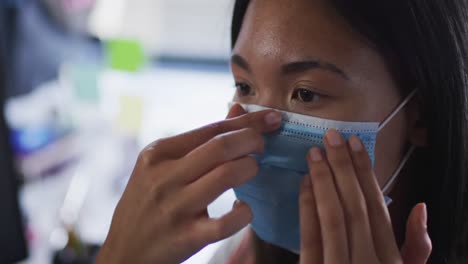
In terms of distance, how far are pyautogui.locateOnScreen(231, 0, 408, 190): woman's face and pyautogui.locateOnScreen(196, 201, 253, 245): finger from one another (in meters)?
0.22

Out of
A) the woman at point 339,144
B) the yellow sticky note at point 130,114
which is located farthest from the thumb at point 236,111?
the yellow sticky note at point 130,114

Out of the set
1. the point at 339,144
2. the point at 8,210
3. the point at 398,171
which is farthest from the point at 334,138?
the point at 8,210

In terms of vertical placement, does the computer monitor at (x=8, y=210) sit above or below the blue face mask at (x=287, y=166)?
below

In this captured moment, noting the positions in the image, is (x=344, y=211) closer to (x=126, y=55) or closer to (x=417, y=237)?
(x=417, y=237)

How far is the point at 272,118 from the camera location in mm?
771

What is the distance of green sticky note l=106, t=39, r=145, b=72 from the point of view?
2.19 metres

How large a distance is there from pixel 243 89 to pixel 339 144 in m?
0.26

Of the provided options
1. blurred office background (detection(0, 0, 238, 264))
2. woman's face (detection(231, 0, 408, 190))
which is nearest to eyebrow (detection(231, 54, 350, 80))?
woman's face (detection(231, 0, 408, 190))

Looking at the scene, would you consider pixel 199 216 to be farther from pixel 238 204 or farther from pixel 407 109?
pixel 407 109

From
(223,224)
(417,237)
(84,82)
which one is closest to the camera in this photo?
(223,224)

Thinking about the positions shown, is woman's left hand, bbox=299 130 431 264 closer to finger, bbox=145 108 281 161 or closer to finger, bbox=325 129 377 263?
finger, bbox=325 129 377 263

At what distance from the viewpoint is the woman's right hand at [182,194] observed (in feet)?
2.10

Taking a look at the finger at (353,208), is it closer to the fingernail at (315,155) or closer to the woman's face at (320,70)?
the fingernail at (315,155)

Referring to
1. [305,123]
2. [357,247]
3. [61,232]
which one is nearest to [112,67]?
[61,232]
